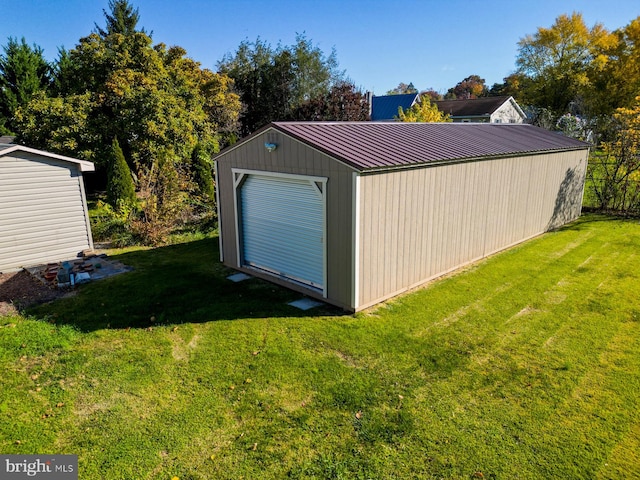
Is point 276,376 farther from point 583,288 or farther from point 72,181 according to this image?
point 72,181

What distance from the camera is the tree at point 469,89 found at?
90.6m

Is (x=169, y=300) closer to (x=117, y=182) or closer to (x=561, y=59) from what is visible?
(x=117, y=182)

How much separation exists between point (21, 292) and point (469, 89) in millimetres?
104228

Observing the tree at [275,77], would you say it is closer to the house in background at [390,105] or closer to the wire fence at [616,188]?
the house in background at [390,105]

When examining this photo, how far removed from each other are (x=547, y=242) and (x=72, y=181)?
42.3ft

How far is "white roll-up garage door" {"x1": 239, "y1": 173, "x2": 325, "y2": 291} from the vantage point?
7.85 m

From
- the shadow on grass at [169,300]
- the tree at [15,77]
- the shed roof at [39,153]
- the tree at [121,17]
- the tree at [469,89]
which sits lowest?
the shadow on grass at [169,300]

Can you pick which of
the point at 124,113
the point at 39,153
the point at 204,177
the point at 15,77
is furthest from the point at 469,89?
the point at 39,153

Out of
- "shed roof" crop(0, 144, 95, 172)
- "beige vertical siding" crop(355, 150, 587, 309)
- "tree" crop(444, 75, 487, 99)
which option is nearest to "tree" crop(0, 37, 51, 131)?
"shed roof" crop(0, 144, 95, 172)

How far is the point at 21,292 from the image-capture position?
8484mm

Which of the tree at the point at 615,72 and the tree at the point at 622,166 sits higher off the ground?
the tree at the point at 615,72

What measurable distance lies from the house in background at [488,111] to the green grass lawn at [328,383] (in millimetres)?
32608

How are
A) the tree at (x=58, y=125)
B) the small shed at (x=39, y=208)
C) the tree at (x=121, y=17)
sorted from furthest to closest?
the tree at (x=121, y=17), the tree at (x=58, y=125), the small shed at (x=39, y=208)

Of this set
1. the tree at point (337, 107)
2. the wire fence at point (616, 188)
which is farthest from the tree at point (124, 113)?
the wire fence at point (616, 188)
